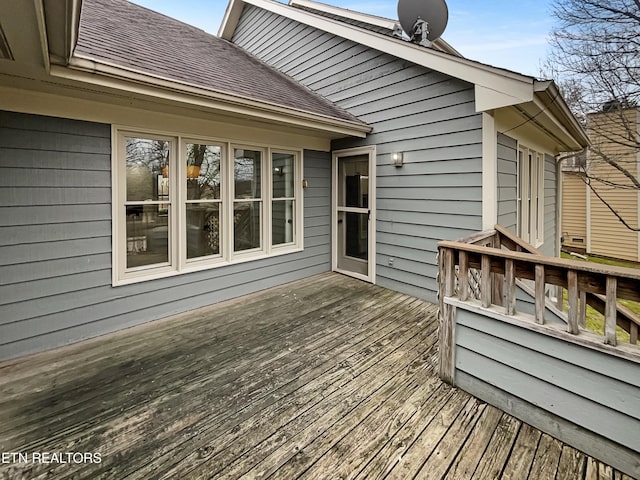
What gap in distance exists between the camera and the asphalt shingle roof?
10.3 ft

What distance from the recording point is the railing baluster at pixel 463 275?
233 centimetres

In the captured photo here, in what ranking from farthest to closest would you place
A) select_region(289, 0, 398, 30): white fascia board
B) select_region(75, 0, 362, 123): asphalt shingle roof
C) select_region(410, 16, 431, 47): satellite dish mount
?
select_region(289, 0, 398, 30): white fascia board → select_region(410, 16, 431, 47): satellite dish mount → select_region(75, 0, 362, 123): asphalt shingle roof

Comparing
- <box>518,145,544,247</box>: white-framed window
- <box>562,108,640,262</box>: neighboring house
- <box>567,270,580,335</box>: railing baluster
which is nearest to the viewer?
<box>567,270,580,335</box>: railing baluster

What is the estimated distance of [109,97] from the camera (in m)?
3.03

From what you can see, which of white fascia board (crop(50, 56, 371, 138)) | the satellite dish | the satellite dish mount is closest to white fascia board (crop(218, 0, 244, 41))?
the satellite dish

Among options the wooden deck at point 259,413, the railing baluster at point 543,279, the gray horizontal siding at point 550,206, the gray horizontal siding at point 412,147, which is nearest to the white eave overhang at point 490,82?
the gray horizontal siding at point 412,147

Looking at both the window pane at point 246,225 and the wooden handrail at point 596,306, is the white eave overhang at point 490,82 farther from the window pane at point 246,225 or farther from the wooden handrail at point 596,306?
the window pane at point 246,225

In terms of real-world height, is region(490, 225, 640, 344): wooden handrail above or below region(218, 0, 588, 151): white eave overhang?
below

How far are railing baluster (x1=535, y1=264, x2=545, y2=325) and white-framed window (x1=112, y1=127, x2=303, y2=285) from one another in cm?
349

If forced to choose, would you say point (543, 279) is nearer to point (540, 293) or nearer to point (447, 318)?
point (540, 293)

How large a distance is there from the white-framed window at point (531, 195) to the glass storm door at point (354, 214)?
2.30 metres

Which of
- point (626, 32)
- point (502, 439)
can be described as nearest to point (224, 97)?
point (502, 439)

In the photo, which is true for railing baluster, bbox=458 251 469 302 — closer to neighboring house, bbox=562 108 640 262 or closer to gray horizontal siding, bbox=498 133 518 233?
gray horizontal siding, bbox=498 133 518 233

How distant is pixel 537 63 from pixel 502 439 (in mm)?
10091
